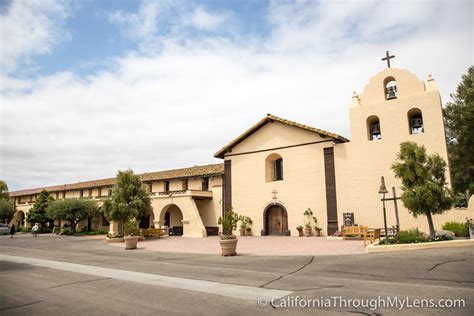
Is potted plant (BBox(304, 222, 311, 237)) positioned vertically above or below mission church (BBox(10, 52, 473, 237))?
below

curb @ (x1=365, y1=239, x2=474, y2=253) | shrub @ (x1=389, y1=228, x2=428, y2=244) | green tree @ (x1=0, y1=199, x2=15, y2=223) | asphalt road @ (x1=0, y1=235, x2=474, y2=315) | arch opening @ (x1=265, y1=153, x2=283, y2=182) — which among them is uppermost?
arch opening @ (x1=265, y1=153, x2=283, y2=182)

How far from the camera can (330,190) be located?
23.5m

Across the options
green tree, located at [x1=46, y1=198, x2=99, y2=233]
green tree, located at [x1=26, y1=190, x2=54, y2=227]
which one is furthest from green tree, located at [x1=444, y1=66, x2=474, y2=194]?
green tree, located at [x1=26, y1=190, x2=54, y2=227]

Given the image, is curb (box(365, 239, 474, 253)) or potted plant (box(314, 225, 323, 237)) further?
potted plant (box(314, 225, 323, 237))

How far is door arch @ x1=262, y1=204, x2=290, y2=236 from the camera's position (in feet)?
84.0

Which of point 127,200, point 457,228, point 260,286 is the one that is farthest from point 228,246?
point 127,200

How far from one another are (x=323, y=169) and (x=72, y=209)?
27.4 meters

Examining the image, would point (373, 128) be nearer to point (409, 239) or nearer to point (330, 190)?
point (330, 190)

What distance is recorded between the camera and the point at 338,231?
73.7 feet

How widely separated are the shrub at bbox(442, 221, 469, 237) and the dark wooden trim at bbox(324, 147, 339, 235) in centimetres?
658

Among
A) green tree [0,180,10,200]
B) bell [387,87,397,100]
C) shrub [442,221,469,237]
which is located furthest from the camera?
green tree [0,180,10,200]

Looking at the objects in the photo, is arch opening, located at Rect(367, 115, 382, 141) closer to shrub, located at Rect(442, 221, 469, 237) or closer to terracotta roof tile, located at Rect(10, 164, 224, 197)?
shrub, located at Rect(442, 221, 469, 237)

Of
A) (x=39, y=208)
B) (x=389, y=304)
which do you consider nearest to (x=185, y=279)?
(x=389, y=304)

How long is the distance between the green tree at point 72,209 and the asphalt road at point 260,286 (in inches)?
950
